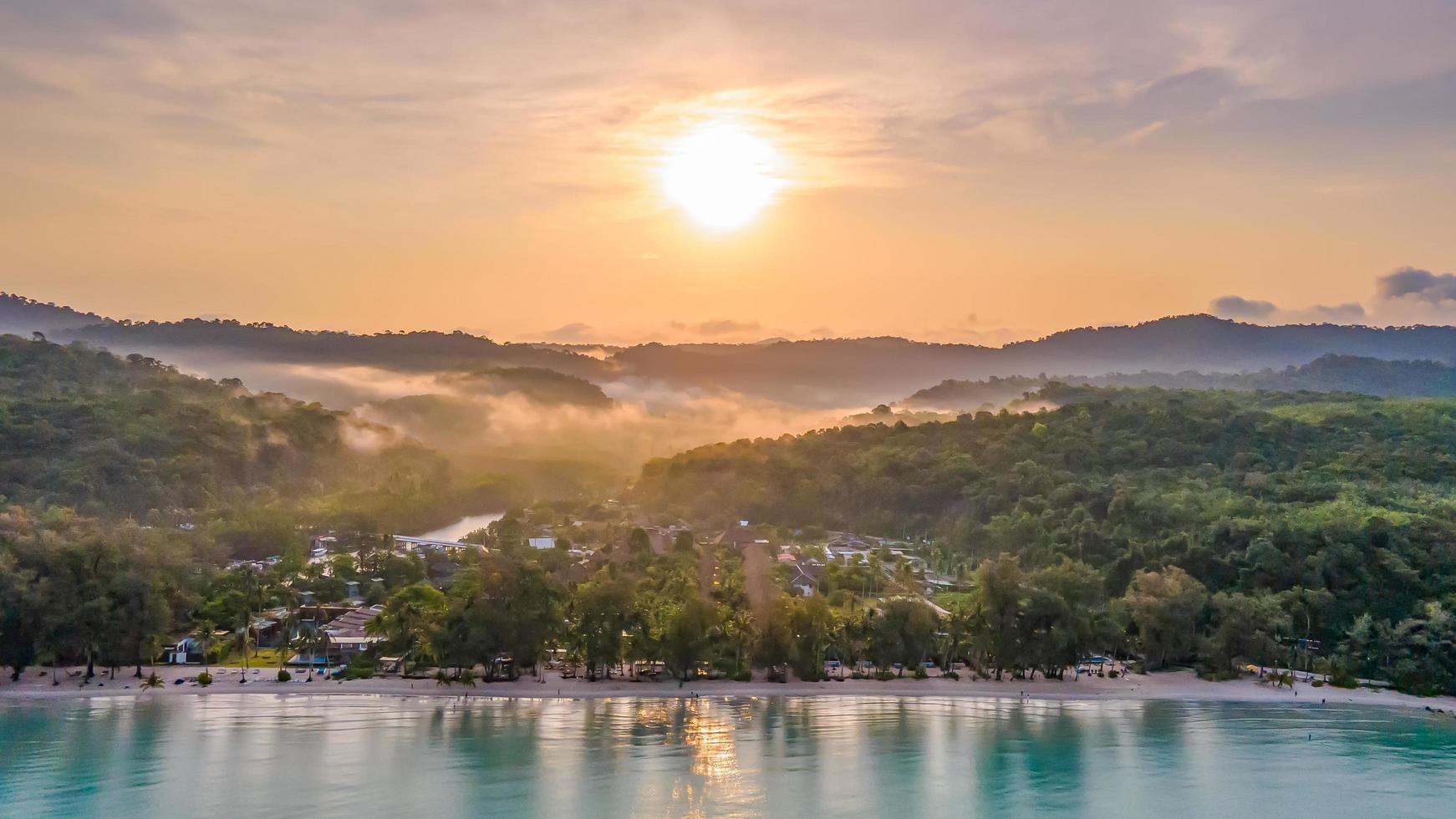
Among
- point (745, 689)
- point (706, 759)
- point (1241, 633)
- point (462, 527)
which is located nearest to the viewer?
point (706, 759)

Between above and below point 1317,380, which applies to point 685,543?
below

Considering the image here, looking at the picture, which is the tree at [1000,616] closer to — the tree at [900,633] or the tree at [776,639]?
the tree at [900,633]

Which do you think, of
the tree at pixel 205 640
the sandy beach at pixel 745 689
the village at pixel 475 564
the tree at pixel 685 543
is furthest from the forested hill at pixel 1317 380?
the tree at pixel 205 640

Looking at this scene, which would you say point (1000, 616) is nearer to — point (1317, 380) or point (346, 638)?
point (346, 638)

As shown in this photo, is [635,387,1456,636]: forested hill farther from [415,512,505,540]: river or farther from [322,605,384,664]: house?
[322,605,384,664]: house

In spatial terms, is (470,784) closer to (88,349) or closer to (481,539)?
(481,539)

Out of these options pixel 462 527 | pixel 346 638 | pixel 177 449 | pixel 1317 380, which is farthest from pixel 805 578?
pixel 1317 380
